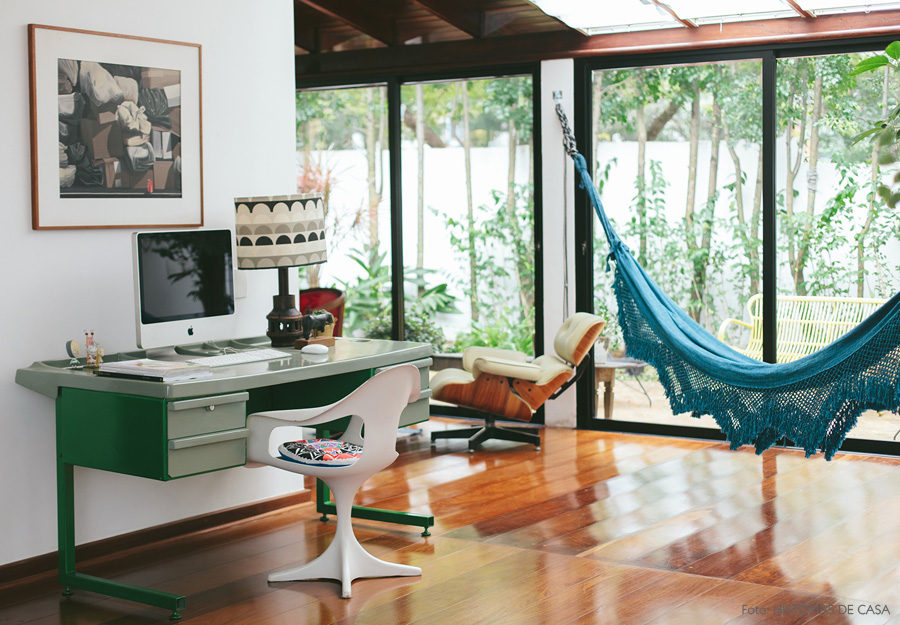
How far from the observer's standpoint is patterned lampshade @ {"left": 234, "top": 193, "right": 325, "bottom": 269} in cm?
411

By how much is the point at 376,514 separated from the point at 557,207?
8.24 ft

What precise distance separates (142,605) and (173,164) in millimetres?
1688

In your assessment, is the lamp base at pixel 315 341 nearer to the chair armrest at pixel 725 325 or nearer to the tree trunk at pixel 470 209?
the tree trunk at pixel 470 209

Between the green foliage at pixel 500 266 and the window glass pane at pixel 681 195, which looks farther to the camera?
the green foliage at pixel 500 266

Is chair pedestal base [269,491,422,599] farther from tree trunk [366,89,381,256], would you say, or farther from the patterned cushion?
tree trunk [366,89,381,256]

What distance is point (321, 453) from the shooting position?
353cm

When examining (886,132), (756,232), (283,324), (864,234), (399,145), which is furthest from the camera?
(399,145)

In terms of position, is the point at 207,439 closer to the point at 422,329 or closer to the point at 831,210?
the point at 422,329

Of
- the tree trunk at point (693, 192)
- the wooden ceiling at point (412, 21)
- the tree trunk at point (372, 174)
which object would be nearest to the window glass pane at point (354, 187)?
the tree trunk at point (372, 174)

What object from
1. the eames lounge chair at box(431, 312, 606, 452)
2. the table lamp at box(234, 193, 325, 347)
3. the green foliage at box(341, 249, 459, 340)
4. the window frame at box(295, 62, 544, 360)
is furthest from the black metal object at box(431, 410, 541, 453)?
the table lamp at box(234, 193, 325, 347)

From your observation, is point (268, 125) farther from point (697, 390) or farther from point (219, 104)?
point (697, 390)

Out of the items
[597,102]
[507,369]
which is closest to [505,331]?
[507,369]

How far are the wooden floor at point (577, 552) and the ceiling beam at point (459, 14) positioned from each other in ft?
8.21

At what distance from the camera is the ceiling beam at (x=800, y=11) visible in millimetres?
5232
